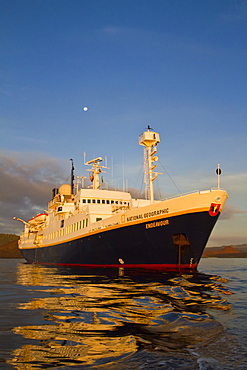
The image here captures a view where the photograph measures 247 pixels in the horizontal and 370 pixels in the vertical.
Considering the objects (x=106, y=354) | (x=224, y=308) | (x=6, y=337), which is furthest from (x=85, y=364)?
(x=224, y=308)

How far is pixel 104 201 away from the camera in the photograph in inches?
1789

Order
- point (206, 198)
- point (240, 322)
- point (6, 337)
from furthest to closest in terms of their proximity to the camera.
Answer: point (206, 198) < point (240, 322) < point (6, 337)

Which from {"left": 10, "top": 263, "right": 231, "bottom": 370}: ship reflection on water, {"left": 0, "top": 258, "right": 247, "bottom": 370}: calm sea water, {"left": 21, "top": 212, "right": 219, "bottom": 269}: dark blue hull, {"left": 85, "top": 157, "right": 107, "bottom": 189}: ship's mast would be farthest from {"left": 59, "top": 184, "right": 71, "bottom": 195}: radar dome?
{"left": 0, "top": 258, "right": 247, "bottom": 370}: calm sea water

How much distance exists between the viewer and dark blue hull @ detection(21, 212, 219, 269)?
2680cm

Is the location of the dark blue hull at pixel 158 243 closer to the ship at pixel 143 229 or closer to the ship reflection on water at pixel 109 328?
the ship at pixel 143 229

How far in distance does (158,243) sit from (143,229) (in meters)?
1.95

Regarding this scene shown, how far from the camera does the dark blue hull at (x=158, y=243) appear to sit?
2680 centimetres

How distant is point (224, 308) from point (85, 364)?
23.9ft

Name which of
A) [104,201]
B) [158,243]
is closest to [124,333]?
[158,243]

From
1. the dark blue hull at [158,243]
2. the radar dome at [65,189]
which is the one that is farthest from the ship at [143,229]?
the radar dome at [65,189]

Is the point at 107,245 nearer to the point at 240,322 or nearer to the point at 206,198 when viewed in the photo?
Answer: the point at 206,198

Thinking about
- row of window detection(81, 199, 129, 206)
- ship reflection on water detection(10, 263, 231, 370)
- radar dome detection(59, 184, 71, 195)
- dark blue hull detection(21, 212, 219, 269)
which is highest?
radar dome detection(59, 184, 71, 195)

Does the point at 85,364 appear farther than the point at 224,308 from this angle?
No

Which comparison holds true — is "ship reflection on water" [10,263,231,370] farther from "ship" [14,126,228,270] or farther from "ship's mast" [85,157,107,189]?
"ship's mast" [85,157,107,189]
